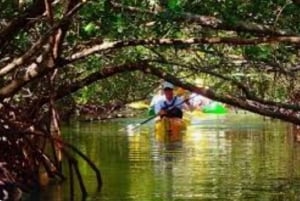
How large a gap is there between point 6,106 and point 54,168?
4.38ft

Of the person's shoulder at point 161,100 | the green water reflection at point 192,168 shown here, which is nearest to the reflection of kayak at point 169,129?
the green water reflection at point 192,168

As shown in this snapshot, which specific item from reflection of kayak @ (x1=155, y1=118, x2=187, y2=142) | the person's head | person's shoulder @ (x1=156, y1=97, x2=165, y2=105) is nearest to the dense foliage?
the person's head

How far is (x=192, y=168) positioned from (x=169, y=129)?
Result: 249 inches

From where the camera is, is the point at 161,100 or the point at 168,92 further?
the point at 161,100

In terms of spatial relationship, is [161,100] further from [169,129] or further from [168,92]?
[169,129]

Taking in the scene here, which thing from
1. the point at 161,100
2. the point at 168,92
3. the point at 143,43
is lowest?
the point at 161,100

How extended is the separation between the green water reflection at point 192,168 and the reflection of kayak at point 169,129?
6.9 inches

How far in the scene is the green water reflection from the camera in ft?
32.7

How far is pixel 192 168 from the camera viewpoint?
497 inches

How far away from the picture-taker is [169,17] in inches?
286

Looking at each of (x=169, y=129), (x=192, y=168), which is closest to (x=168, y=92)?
(x=169, y=129)

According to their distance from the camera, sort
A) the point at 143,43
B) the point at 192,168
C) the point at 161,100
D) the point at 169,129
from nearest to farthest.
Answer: the point at 143,43 → the point at 192,168 → the point at 161,100 → the point at 169,129

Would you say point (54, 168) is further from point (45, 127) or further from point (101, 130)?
point (101, 130)

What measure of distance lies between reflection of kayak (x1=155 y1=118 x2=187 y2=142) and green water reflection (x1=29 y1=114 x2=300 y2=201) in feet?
0.58
